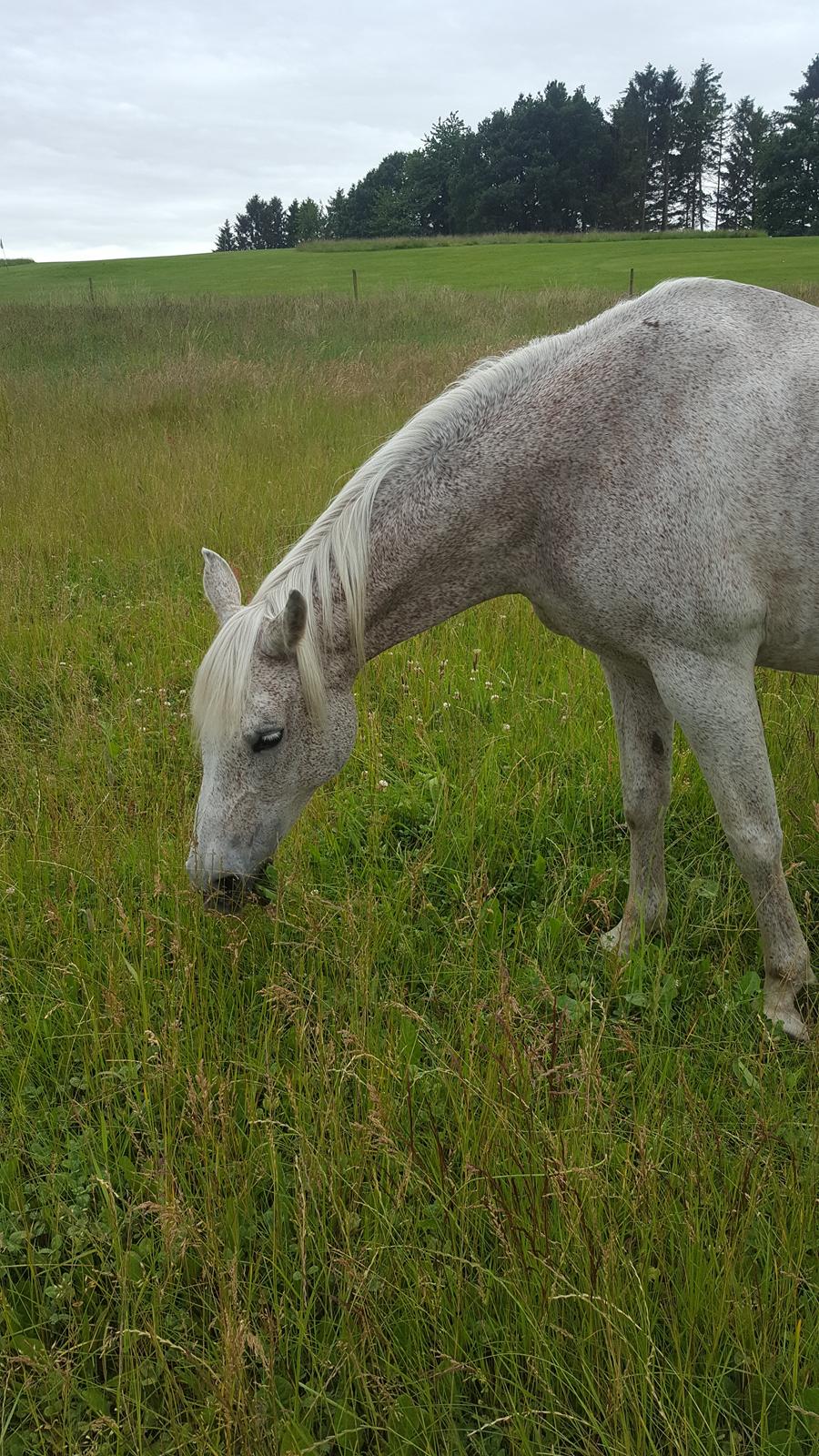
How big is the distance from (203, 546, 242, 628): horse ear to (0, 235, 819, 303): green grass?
22499 millimetres

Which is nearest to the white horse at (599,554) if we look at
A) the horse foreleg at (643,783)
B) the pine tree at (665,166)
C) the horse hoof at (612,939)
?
the horse hoof at (612,939)

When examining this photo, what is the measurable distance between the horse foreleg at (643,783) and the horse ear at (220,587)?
1.30m

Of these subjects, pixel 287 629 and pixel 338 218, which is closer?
pixel 287 629

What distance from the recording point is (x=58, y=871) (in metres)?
3.11

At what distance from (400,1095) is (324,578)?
145cm

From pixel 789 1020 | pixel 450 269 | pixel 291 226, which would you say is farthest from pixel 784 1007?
pixel 291 226

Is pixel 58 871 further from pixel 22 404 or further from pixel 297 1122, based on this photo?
pixel 22 404

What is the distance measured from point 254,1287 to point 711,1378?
3.01ft

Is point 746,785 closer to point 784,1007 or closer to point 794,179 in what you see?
point 784,1007

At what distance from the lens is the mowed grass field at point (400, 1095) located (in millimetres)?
1538

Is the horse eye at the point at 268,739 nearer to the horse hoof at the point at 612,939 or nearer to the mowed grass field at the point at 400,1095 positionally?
the mowed grass field at the point at 400,1095

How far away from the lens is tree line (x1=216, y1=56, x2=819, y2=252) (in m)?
71.8

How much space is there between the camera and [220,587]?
279cm

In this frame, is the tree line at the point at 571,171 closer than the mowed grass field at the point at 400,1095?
No
